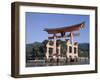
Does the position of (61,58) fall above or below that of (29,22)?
below

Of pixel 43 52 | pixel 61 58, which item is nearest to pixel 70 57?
pixel 61 58

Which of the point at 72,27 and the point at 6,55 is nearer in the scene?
the point at 6,55

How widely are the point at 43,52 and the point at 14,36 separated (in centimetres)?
27

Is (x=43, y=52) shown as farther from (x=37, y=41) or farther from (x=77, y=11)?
(x=77, y=11)

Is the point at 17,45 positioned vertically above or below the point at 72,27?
below

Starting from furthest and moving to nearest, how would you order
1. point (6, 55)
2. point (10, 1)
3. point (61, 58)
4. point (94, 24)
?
Result: point (94, 24) → point (61, 58) → point (10, 1) → point (6, 55)

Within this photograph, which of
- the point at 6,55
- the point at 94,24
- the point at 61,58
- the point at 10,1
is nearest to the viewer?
the point at 6,55

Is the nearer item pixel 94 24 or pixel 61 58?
pixel 61 58

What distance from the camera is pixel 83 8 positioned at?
2080mm

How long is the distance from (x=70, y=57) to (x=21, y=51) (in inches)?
16.4

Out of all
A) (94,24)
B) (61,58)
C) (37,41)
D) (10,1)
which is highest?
(10,1)

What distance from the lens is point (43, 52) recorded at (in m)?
1.95

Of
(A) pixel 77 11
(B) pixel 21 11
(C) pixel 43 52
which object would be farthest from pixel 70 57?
(B) pixel 21 11

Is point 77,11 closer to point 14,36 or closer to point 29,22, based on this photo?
point 29,22
